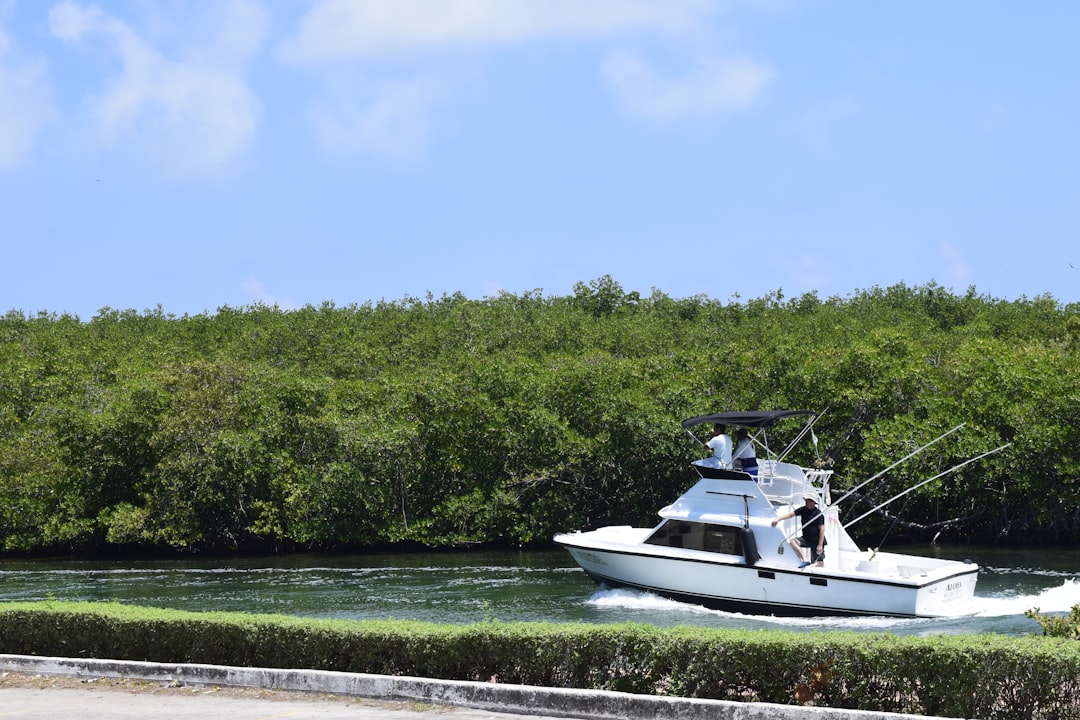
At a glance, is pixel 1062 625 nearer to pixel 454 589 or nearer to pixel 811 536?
pixel 811 536

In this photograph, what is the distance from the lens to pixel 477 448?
41.9 m

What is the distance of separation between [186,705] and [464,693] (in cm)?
318

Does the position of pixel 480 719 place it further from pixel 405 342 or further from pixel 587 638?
pixel 405 342

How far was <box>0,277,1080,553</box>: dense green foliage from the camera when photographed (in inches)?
1444

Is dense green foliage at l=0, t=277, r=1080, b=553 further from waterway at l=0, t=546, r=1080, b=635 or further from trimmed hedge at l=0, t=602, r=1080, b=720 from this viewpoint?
trimmed hedge at l=0, t=602, r=1080, b=720

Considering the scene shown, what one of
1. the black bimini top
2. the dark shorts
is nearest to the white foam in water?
the dark shorts

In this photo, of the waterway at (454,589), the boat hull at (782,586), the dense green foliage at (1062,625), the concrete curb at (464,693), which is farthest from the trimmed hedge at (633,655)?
the boat hull at (782,586)

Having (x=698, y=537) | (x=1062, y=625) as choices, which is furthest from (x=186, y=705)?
(x=698, y=537)

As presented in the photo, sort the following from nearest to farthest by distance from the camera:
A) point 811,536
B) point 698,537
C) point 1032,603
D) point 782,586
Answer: point 782,586 < point 1032,603 < point 811,536 < point 698,537

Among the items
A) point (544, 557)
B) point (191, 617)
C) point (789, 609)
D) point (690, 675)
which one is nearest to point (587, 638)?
point (690, 675)

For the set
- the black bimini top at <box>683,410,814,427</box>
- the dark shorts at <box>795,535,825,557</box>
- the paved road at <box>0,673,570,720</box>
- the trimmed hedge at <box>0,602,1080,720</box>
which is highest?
the black bimini top at <box>683,410,814,427</box>

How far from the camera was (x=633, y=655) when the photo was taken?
11930 millimetres

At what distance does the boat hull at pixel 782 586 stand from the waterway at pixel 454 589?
0.92 ft

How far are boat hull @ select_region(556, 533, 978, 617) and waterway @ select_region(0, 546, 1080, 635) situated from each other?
0.28 m
